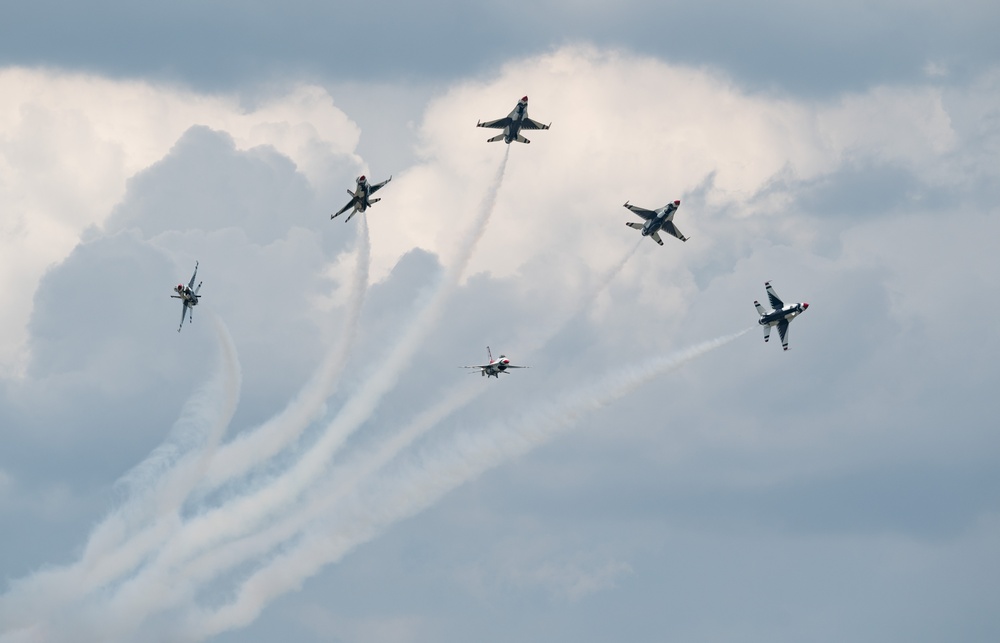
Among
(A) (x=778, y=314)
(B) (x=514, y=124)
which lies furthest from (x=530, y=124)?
(A) (x=778, y=314)

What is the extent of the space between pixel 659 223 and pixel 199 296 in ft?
139

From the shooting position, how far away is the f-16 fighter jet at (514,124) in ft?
510

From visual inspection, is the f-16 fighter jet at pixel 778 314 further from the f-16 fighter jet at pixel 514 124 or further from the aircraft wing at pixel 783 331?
the f-16 fighter jet at pixel 514 124

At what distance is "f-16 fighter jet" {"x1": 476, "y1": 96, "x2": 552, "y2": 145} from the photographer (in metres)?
155

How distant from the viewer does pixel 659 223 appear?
16112cm

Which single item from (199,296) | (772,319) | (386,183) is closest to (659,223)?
(772,319)

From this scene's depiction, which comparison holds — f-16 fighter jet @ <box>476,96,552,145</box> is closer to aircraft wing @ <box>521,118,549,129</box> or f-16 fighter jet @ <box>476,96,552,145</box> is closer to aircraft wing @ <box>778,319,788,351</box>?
aircraft wing @ <box>521,118,549,129</box>

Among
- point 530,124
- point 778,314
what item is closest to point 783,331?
point 778,314

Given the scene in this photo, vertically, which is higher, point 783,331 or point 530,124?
point 530,124

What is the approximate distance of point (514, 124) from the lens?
156000 mm

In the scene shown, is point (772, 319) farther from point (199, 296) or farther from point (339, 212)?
point (199, 296)

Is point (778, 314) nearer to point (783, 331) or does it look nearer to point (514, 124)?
point (783, 331)

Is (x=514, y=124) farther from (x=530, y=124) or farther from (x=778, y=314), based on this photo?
(x=778, y=314)

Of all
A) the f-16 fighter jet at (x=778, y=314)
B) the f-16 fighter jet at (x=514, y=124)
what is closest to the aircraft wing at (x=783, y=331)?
the f-16 fighter jet at (x=778, y=314)
